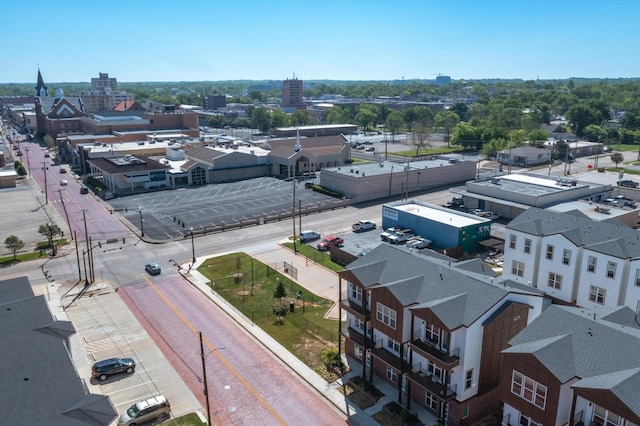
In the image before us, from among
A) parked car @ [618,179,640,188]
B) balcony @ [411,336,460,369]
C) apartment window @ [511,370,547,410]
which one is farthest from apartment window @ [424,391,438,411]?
parked car @ [618,179,640,188]

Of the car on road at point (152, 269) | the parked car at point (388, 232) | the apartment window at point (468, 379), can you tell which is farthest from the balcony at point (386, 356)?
the car on road at point (152, 269)

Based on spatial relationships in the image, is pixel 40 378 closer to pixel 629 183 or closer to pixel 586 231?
pixel 586 231

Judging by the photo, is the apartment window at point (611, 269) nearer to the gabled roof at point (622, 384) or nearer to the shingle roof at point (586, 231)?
the shingle roof at point (586, 231)

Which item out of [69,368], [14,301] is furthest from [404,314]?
[14,301]

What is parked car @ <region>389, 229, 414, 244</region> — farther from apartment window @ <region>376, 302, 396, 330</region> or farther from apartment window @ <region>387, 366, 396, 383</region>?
apartment window @ <region>376, 302, 396, 330</region>

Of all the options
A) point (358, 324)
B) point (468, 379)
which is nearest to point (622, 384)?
point (468, 379)
